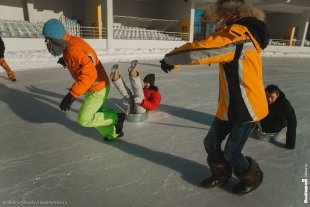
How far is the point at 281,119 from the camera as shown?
2955mm

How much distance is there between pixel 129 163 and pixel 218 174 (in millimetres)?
882

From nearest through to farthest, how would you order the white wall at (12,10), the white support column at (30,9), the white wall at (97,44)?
the white wall at (97,44) → the white wall at (12,10) → the white support column at (30,9)

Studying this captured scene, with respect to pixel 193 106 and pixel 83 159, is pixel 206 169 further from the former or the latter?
pixel 193 106

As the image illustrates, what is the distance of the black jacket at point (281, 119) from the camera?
2830mm

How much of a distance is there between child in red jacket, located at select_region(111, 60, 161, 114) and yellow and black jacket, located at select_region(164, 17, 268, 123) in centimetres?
167

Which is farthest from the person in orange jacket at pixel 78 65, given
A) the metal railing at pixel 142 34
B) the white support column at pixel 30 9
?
the white support column at pixel 30 9

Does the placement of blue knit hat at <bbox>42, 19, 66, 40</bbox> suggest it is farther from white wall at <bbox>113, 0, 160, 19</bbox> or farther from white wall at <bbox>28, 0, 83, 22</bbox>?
white wall at <bbox>113, 0, 160, 19</bbox>

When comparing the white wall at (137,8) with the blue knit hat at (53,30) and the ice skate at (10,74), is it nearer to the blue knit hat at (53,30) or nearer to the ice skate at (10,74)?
the ice skate at (10,74)

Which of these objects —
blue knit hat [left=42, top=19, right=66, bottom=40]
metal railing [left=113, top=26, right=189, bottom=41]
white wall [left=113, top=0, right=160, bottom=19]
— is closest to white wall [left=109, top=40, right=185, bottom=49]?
metal railing [left=113, top=26, right=189, bottom=41]

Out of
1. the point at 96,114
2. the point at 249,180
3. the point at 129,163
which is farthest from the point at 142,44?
the point at 249,180

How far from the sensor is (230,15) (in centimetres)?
162

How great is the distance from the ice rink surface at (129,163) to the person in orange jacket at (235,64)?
0.43m

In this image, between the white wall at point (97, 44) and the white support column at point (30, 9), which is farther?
the white support column at point (30, 9)

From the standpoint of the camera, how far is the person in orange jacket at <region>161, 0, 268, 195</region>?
1.52 meters
